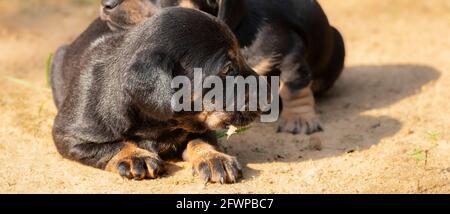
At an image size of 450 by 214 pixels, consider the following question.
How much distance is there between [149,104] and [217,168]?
771 millimetres

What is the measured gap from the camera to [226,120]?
6.14 m

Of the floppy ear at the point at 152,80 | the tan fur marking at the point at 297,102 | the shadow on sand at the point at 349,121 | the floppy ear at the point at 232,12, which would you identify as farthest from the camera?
the tan fur marking at the point at 297,102

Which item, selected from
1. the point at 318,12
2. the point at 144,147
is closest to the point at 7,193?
the point at 144,147

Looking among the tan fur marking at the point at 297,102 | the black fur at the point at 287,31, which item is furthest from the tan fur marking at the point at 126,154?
the tan fur marking at the point at 297,102

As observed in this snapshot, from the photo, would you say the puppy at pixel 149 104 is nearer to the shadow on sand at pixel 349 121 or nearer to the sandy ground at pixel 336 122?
the sandy ground at pixel 336 122

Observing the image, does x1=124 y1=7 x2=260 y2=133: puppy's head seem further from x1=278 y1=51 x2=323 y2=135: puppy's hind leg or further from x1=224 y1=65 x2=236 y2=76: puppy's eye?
x1=278 y1=51 x2=323 y2=135: puppy's hind leg

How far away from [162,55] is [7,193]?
1.59 meters

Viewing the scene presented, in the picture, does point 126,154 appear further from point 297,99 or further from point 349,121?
point 349,121

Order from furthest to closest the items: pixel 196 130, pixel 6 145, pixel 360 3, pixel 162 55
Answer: pixel 360 3 → pixel 6 145 → pixel 196 130 → pixel 162 55

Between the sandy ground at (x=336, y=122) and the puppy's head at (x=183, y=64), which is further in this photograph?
the sandy ground at (x=336, y=122)

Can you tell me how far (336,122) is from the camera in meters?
8.17

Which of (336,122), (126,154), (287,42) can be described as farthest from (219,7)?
(126,154)

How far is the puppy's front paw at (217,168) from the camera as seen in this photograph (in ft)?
20.2

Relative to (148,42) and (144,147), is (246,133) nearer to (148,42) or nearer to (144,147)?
(144,147)
